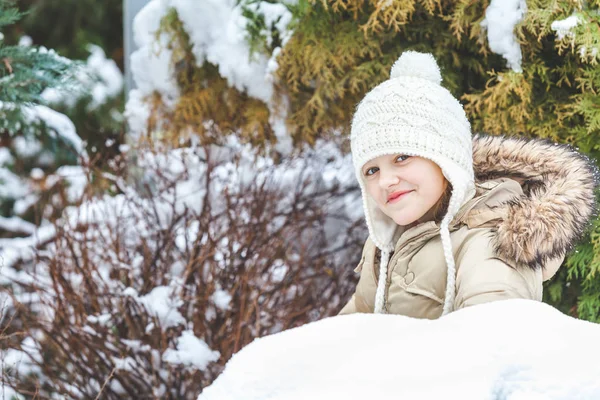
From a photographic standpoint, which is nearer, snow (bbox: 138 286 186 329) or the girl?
the girl

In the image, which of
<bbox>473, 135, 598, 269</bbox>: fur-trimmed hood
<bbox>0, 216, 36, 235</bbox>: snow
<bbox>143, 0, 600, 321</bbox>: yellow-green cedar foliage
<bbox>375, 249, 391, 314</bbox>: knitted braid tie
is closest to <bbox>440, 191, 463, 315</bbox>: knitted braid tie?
<bbox>473, 135, 598, 269</bbox>: fur-trimmed hood

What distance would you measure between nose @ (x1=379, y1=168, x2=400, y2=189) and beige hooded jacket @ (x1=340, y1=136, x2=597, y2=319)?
0.49 ft

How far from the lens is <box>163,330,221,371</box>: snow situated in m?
3.10

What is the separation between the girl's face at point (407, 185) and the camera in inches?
80.3

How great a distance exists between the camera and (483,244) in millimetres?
1953

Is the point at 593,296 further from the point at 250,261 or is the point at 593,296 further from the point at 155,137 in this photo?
the point at 155,137

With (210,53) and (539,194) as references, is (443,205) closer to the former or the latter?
(539,194)

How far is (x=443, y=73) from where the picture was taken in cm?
341

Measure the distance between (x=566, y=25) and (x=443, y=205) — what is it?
1.11 metres

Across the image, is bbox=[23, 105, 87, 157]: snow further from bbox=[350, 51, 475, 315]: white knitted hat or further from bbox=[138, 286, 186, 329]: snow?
bbox=[350, 51, 475, 315]: white knitted hat

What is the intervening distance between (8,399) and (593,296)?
3.16m

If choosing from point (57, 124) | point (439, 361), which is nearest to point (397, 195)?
point (439, 361)

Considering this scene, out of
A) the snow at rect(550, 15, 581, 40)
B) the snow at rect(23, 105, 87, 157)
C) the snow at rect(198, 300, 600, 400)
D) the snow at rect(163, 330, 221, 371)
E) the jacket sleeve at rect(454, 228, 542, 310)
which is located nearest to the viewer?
the snow at rect(198, 300, 600, 400)

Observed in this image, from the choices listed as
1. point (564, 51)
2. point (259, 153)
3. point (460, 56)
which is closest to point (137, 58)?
point (259, 153)
